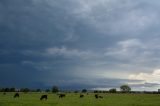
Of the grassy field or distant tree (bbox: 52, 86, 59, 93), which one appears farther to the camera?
distant tree (bbox: 52, 86, 59, 93)

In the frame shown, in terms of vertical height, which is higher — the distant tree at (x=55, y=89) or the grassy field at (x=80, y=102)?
the distant tree at (x=55, y=89)

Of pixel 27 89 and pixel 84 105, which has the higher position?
pixel 27 89

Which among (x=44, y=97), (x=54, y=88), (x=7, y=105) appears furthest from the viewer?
(x=54, y=88)

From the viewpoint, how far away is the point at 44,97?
2702 inches

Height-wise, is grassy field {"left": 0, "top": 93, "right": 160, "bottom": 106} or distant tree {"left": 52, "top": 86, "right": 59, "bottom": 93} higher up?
distant tree {"left": 52, "top": 86, "right": 59, "bottom": 93}

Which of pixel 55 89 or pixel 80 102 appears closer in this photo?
pixel 80 102

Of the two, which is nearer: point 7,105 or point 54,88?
point 7,105

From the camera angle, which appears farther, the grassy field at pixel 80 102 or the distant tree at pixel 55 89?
the distant tree at pixel 55 89

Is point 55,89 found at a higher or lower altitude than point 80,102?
higher

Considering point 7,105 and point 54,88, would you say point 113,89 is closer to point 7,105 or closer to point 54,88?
point 54,88

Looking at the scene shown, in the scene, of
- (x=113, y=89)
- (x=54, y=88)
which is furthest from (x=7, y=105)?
(x=113, y=89)

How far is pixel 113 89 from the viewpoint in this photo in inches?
7584

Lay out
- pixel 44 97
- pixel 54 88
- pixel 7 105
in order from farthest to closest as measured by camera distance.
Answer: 1. pixel 54 88
2. pixel 44 97
3. pixel 7 105

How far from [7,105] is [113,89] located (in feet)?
494
